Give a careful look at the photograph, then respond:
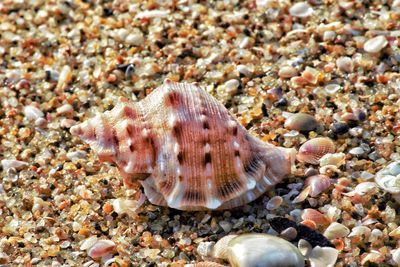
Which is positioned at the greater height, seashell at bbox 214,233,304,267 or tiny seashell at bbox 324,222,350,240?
seashell at bbox 214,233,304,267

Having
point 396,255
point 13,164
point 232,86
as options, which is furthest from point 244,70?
point 396,255

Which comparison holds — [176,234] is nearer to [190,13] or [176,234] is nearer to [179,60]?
[179,60]

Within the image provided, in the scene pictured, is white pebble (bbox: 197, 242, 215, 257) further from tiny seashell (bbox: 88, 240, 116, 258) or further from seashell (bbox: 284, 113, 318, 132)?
seashell (bbox: 284, 113, 318, 132)

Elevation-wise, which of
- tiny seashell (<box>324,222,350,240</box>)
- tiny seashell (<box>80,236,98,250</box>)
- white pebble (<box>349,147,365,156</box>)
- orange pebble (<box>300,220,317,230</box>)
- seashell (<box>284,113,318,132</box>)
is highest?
seashell (<box>284,113,318,132</box>)

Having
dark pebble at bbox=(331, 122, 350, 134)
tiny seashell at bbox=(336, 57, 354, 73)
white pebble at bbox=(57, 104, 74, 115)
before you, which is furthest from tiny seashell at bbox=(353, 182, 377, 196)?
white pebble at bbox=(57, 104, 74, 115)

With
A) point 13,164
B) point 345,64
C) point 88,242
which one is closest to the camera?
point 88,242

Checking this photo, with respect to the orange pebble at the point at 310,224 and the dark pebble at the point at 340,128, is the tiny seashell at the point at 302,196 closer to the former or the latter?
the orange pebble at the point at 310,224

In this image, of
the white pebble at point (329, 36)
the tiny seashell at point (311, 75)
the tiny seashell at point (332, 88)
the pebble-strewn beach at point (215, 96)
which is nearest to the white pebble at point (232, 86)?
the pebble-strewn beach at point (215, 96)

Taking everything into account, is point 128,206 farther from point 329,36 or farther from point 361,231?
point 329,36
